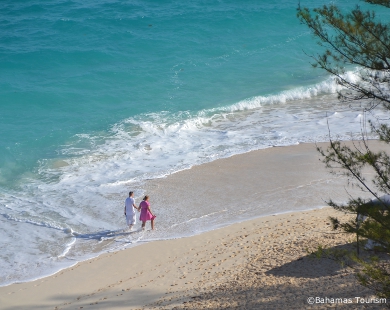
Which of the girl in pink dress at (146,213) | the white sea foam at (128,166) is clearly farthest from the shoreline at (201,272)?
the girl in pink dress at (146,213)

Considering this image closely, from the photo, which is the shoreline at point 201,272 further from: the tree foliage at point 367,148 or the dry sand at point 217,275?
the tree foliage at point 367,148

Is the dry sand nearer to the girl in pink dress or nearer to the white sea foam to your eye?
the white sea foam

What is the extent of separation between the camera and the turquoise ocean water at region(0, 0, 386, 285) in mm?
15539

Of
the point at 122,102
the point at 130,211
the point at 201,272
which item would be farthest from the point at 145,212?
the point at 122,102

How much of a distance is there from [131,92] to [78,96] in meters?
2.51

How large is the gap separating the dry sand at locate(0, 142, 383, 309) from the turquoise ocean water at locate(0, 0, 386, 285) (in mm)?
925

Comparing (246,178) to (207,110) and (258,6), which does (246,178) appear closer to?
(207,110)

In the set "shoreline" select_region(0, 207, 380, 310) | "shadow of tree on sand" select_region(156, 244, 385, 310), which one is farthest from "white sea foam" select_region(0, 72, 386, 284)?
"shadow of tree on sand" select_region(156, 244, 385, 310)

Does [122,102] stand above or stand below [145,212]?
above

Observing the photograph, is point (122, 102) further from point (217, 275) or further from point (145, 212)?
point (217, 275)

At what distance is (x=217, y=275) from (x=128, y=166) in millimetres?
8320

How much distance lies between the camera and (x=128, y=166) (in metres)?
18.5

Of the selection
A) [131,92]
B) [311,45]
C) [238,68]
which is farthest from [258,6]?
[131,92]

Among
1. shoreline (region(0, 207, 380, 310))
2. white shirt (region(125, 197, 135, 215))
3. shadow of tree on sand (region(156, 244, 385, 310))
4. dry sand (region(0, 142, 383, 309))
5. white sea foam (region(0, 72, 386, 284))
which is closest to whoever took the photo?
shadow of tree on sand (region(156, 244, 385, 310))
